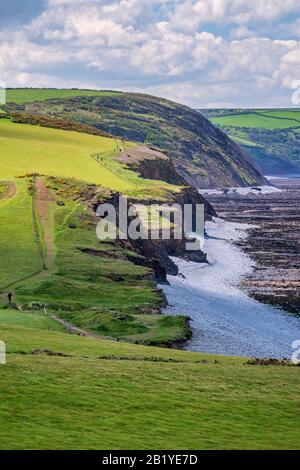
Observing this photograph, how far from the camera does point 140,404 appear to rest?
31062mm

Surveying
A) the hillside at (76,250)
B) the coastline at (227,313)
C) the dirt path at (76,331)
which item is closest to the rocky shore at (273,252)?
the coastline at (227,313)

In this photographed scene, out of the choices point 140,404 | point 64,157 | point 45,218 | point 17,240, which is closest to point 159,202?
point 64,157

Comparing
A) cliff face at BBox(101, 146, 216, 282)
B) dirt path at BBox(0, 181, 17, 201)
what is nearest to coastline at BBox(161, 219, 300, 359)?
cliff face at BBox(101, 146, 216, 282)

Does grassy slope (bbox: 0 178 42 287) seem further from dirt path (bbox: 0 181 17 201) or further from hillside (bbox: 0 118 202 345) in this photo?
dirt path (bbox: 0 181 17 201)

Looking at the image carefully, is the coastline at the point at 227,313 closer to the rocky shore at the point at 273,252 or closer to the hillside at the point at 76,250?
the rocky shore at the point at 273,252

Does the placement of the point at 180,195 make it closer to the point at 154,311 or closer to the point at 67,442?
the point at 154,311

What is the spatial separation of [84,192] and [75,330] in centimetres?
5408

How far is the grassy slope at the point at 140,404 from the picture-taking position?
89.2 ft

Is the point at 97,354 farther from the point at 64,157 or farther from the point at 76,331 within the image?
the point at 64,157

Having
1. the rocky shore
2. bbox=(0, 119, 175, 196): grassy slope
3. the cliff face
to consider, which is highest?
bbox=(0, 119, 175, 196): grassy slope

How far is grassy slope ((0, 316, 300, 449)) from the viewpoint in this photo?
89.2ft

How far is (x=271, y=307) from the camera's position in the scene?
262ft

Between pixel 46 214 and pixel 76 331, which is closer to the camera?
pixel 76 331

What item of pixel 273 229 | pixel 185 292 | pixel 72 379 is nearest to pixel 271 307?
pixel 185 292
